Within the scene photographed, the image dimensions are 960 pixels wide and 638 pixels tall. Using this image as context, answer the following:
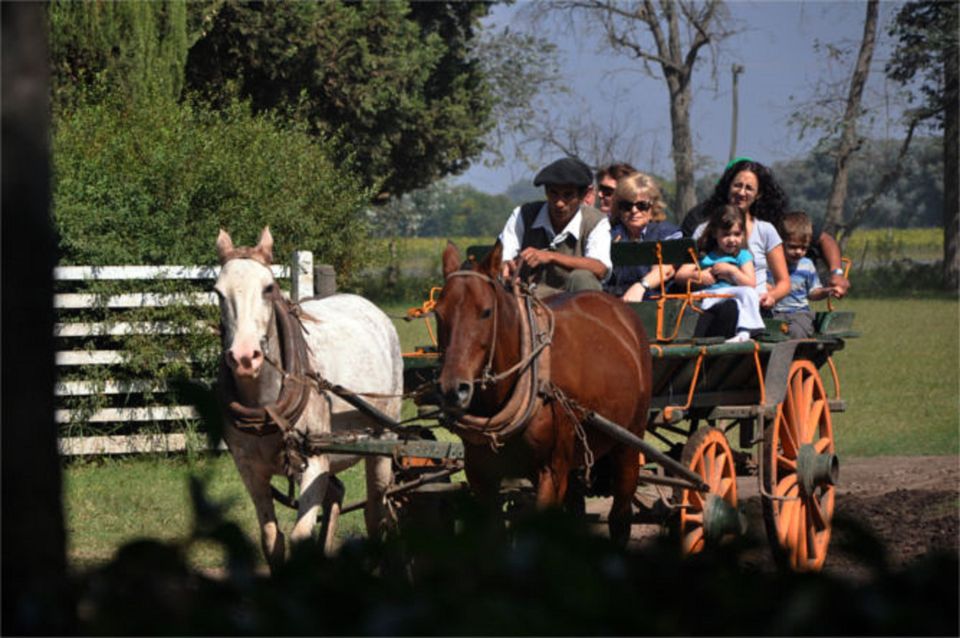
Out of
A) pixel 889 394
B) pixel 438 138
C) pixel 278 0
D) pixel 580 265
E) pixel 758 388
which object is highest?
pixel 278 0

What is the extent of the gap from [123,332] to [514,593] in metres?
10.4

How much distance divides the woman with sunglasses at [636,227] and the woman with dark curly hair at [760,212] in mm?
209

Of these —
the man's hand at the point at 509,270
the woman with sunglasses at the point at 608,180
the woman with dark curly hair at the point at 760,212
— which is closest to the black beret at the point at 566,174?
the man's hand at the point at 509,270

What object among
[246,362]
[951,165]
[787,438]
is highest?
[951,165]

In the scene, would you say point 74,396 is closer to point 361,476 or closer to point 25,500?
point 361,476

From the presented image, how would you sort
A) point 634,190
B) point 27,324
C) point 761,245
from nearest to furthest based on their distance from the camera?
point 27,324
point 761,245
point 634,190

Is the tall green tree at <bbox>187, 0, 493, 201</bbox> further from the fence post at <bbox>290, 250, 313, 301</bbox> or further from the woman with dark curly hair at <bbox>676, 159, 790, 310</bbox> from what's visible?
the woman with dark curly hair at <bbox>676, 159, 790, 310</bbox>

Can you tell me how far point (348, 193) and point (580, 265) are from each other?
11125 millimetres

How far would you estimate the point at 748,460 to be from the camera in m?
9.46

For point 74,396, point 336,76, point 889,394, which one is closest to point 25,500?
point 74,396

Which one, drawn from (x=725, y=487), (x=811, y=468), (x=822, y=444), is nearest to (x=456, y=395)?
(x=725, y=487)

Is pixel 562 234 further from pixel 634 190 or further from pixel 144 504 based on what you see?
pixel 144 504

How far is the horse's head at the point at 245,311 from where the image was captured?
22.1ft

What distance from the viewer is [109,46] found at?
22938 millimetres
